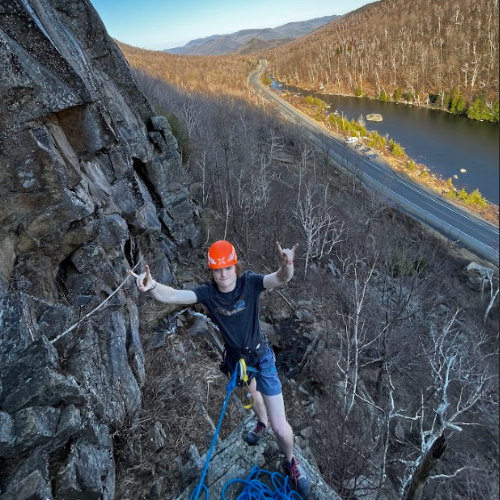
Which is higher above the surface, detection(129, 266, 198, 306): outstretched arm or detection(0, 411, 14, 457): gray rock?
detection(129, 266, 198, 306): outstretched arm

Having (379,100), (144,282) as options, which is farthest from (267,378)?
(379,100)

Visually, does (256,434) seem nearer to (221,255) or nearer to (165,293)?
(165,293)

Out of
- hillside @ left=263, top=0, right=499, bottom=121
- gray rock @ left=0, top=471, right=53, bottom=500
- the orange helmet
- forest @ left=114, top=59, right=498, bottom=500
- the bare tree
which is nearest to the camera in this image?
gray rock @ left=0, top=471, right=53, bottom=500

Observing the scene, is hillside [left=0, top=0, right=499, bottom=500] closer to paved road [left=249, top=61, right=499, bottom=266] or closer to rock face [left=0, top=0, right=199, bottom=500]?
rock face [left=0, top=0, right=199, bottom=500]

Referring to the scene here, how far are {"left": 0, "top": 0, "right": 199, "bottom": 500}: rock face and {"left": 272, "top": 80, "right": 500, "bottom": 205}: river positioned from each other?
19.1 m

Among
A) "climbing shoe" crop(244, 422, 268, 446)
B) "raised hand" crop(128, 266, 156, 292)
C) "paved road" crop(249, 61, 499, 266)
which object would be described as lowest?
"paved road" crop(249, 61, 499, 266)

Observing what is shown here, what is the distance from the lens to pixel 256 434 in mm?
4367

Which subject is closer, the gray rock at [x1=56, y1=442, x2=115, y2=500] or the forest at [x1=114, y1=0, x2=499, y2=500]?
the gray rock at [x1=56, y1=442, x2=115, y2=500]

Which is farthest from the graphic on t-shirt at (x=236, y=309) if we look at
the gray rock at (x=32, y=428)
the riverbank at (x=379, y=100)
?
the riverbank at (x=379, y=100)

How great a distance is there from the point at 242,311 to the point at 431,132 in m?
51.4

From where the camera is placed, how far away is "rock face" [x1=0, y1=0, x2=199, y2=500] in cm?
357

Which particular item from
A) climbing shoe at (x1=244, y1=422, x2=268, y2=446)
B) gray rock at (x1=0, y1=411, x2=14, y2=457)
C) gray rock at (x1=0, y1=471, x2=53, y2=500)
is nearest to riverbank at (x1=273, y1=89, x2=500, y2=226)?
climbing shoe at (x1=244, y1=422, x2=268, y2=446)

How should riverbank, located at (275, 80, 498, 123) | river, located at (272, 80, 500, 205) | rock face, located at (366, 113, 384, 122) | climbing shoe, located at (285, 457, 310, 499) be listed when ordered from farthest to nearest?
rock face, located at (366, 113, 384, 122) → riverbank, located at (275, 80, 498, 123) → river, located at (272, 80, 500, 205) → climbing shoe, located at (285, 457, 310, 499)

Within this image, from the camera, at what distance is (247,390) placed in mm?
4430
